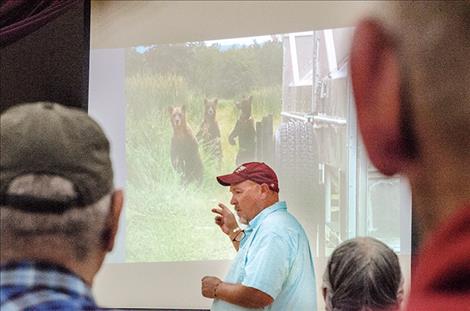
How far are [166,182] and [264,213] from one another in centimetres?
23

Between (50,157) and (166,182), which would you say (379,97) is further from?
(50,157)

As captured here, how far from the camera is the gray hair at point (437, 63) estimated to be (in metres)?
1.59

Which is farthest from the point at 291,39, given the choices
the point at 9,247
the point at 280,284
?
the point at 9,247

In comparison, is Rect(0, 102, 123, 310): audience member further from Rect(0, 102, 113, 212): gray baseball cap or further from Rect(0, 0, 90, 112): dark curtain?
Rect(0, 0, 90, 112): dark curtain

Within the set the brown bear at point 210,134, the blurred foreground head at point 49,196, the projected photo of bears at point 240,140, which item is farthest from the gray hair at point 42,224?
the brown bear at point 210,134

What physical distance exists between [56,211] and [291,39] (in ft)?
1.98

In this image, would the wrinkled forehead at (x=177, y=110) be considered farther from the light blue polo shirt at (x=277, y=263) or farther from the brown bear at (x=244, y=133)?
the light blue polo shirt at (x=277, y=263)

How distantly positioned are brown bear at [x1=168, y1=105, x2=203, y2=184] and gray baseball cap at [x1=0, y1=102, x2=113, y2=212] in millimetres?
206

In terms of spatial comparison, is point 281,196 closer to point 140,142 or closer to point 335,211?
point 335,211

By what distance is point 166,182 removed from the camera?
1.67 metres

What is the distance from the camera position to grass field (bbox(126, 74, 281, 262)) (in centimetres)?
165

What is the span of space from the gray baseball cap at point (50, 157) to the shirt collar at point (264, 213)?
310 mm

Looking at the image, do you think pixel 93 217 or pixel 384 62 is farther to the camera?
pixel 384 62

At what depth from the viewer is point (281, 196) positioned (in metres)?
1.62
